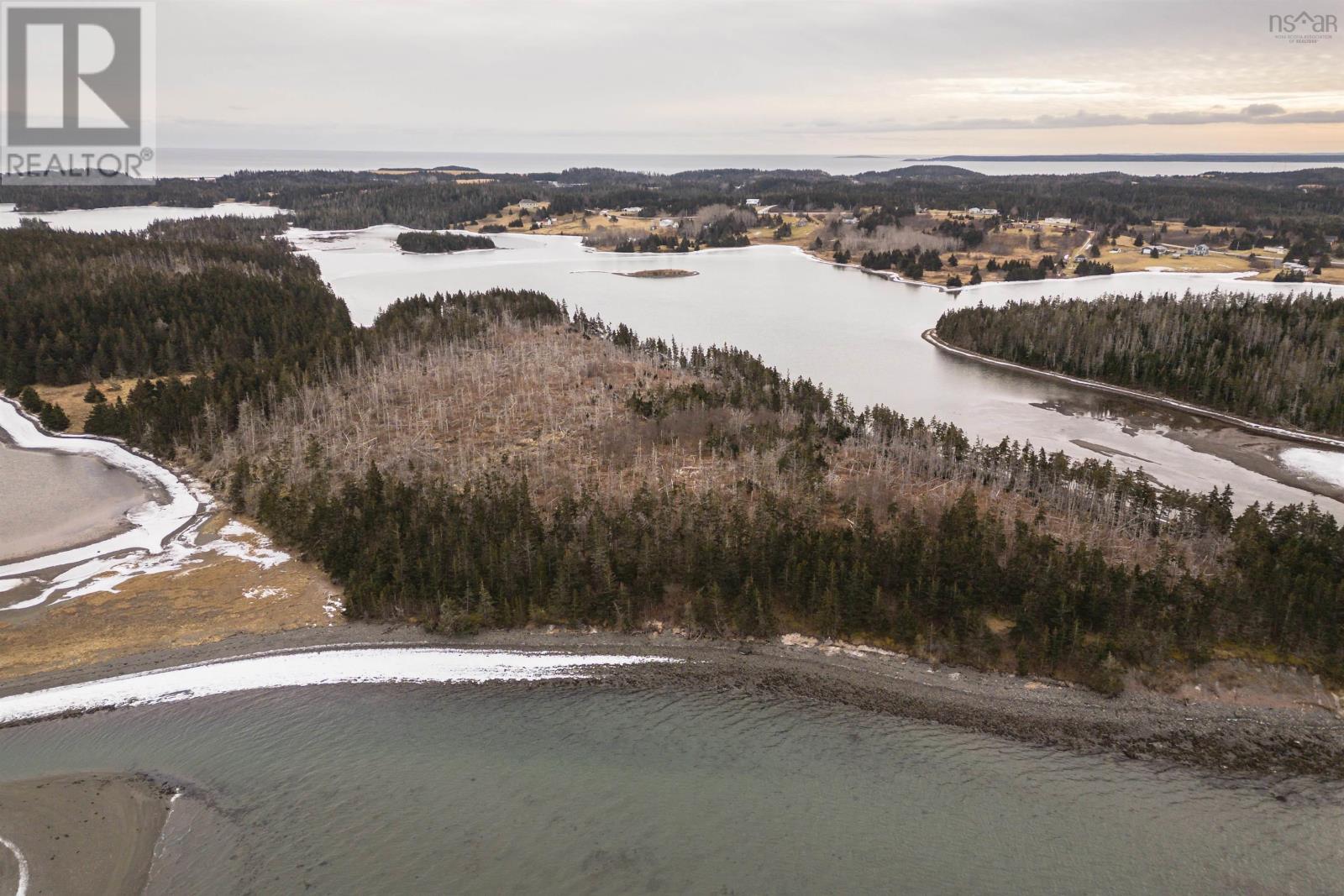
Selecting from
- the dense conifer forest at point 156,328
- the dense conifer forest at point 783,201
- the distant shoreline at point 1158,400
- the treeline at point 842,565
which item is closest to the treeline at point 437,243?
the dense conifer forest at point 783,201

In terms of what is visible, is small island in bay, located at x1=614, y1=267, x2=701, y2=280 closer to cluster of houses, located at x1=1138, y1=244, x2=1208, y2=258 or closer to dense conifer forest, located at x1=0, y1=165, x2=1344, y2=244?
dense conifer forest, located at x1=0, y1=165, x2=1344, y2=244

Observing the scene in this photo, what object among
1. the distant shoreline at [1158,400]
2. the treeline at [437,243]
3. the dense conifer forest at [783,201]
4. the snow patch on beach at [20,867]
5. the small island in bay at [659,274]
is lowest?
the snow patch on beach at [20,867]

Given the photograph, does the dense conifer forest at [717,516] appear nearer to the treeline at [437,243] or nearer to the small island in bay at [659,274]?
the small island in bay at [659,274]

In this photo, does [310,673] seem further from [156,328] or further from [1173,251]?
[1173,251]

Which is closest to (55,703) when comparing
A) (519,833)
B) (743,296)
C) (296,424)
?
(519,833)

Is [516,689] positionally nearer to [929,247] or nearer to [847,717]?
[847,717]

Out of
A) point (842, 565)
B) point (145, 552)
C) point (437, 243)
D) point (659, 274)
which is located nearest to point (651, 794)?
point (842, 565)

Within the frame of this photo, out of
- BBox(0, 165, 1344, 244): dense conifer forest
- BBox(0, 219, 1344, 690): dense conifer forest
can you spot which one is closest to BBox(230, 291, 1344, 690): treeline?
BBox(0, 219, 1344, 690): dense conifer forest
